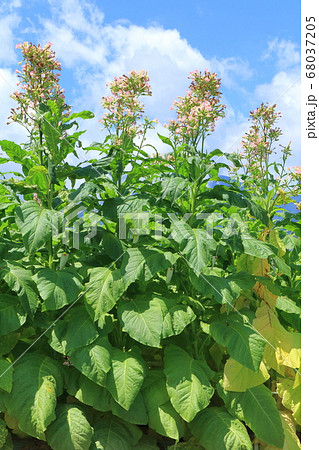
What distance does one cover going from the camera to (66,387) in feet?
7.68

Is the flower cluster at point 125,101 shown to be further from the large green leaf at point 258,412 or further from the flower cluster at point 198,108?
the large green leaf at point 258,412

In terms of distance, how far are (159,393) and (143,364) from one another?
175mm

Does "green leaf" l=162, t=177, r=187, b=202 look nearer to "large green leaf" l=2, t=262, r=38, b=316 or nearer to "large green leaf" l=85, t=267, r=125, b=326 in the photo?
"large green leaf" l=85, t=267, r=125, b=326

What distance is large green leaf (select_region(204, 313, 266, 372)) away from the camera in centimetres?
221

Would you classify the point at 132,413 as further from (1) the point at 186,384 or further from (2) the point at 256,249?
(2) the point at 256,249

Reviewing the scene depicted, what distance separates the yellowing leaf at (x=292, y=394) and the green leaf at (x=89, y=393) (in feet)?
3.22

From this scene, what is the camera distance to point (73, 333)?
2246mm

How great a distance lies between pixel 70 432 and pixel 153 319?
2.22 feet

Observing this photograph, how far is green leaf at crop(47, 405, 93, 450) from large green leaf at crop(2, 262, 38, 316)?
1.83 feet

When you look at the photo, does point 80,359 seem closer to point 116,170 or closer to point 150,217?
point 150,217

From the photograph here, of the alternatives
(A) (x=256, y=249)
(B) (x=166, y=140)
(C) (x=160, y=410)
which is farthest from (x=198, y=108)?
(C) (x=160, y=410)

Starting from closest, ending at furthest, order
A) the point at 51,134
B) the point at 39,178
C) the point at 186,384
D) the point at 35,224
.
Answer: the point at 35,224 < the point at 186,384 < the point at 51,134 < the point at 39,178

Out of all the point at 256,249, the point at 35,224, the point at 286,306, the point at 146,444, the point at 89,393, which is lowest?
the point at 146,444
